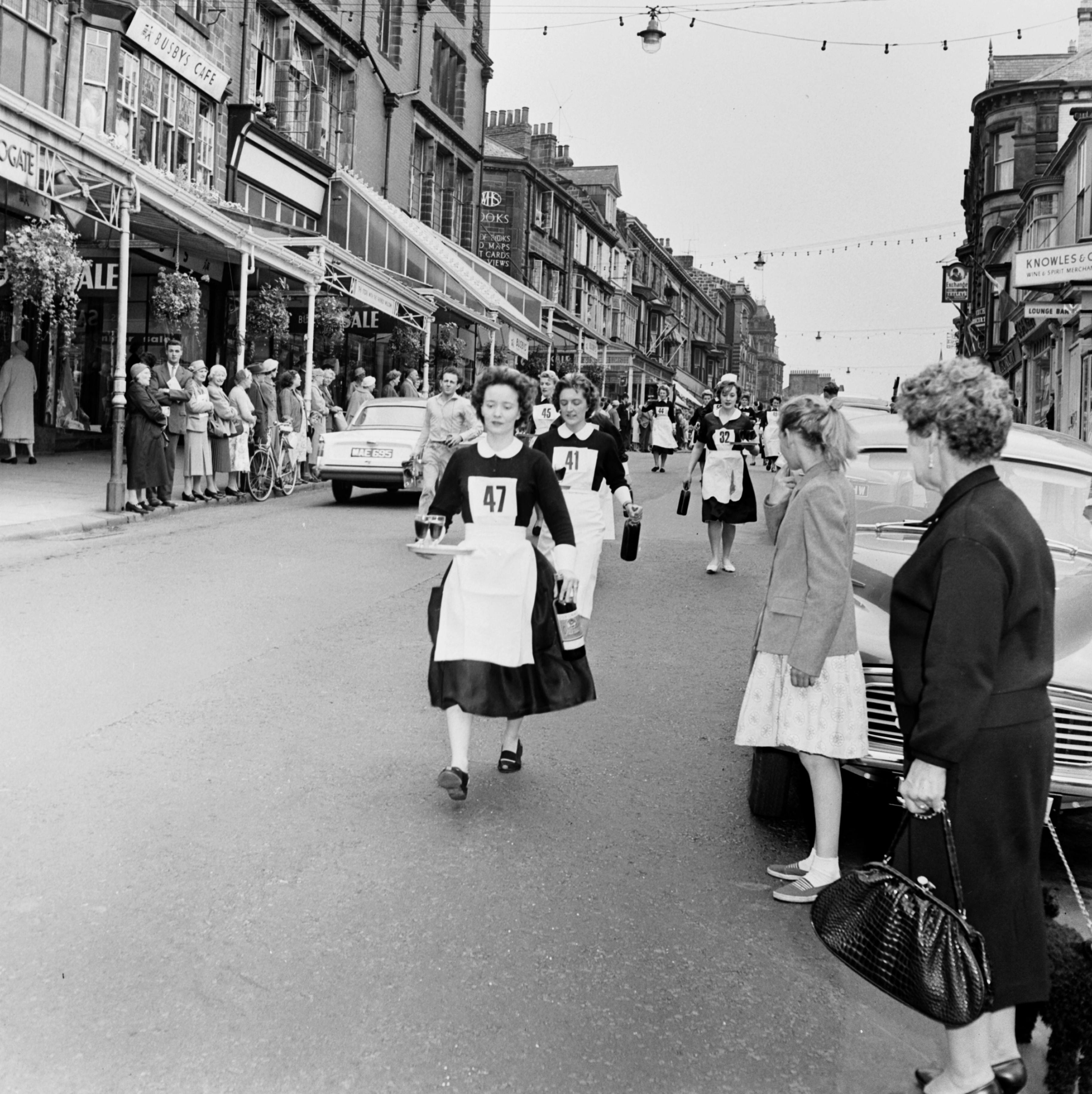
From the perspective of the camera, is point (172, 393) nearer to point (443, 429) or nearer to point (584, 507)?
point (443, 429)

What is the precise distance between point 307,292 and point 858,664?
728 inches

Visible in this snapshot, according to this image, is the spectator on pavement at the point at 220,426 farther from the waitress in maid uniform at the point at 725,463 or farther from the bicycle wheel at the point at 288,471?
the waitress in maid uniform at the point at 725,463

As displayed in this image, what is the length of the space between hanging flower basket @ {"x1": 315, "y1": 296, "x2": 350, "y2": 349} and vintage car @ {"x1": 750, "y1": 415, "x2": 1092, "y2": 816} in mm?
17422

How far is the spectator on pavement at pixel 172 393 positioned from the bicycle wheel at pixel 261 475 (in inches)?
51.0

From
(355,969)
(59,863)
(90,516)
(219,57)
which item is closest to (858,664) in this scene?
(355,969)

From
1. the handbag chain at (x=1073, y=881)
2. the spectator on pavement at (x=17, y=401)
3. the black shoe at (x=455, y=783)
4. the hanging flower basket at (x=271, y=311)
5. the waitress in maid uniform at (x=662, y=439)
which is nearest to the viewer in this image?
the handbag chain at (x=1073, y=881)

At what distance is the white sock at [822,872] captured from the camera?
170 inches

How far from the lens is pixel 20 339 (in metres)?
19.5

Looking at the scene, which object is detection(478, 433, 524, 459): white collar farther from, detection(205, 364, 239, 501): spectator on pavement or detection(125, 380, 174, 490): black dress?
detection(205, 364, 239, 501): spectator on pavement

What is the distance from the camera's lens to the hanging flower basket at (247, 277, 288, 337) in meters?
21.2

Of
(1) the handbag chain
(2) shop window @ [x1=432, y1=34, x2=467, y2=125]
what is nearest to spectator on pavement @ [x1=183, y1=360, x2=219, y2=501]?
(1) the handbag chain

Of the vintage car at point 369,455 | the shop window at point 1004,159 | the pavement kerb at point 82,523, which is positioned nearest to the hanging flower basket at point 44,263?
the pavement kerb at point 82,523

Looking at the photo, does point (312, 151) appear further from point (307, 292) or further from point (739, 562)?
point (739, 562)

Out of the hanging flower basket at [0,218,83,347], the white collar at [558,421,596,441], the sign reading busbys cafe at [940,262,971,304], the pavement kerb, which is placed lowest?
the pavement kerb
